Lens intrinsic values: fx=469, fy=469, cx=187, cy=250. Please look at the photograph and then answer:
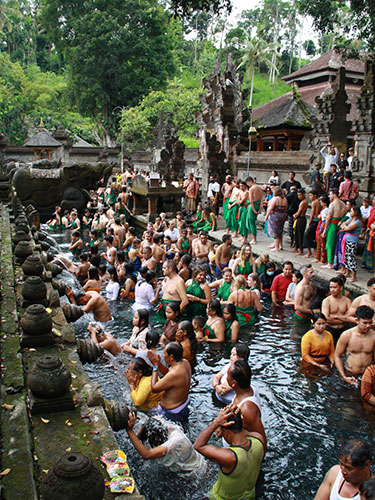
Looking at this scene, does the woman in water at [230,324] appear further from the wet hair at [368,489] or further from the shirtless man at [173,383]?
the wet hair at [368,489]

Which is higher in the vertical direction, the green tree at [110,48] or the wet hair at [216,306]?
the green tree at [110,48]

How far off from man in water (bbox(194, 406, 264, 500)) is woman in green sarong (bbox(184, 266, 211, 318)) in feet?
17.1

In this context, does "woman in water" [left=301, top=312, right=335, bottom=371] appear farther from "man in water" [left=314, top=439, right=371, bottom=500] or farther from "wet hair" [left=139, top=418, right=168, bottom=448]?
"man in water" [left=314, top=439, right=371, bottom=500]

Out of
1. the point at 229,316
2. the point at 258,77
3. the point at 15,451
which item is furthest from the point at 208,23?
the point at 15,451

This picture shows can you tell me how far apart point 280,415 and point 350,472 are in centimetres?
268

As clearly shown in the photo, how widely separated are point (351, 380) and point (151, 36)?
42.9 meters

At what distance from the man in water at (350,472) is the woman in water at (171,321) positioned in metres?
3.86

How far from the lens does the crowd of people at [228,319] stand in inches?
159

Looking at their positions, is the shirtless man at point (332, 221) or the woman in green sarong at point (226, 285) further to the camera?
the shirtless man at point (332, 221)

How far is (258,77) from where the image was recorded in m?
61.2

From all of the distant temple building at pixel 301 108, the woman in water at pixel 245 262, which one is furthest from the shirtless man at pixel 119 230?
the distant temple building at pixel 301 108

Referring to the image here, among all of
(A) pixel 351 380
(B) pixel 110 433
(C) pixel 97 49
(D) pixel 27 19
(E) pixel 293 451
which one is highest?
(D) pixel 27 19

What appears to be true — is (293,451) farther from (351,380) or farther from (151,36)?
(151,36)

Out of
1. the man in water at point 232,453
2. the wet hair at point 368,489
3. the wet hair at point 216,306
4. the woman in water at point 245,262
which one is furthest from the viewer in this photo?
the woman in water at point 245,262
